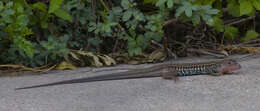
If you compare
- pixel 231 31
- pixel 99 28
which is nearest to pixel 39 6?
pixel 99 28

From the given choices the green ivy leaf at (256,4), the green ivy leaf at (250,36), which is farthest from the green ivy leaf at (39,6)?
the green ivy leaf at (250,36)

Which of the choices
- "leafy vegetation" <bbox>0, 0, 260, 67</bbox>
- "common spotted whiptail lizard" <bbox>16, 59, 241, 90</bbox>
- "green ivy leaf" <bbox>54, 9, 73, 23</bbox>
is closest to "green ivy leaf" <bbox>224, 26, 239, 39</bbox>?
"leafy vegetation" <bbox>0, 0, 260, 67</bbox>

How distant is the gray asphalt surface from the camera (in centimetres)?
349

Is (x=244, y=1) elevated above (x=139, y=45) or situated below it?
above

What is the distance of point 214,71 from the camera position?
497 cm

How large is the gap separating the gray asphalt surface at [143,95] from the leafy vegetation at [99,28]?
2.37 feet

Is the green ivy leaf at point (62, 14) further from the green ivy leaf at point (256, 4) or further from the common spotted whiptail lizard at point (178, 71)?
the green ivy leaf at point (256, 4)

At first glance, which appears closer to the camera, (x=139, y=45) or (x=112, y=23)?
(x=112, y=23)

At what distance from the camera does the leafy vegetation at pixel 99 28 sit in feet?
16.4

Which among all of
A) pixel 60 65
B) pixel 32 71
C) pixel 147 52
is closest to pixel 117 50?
pixel 147 52

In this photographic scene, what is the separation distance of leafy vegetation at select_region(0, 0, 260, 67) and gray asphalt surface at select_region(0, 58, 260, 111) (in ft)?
2.37

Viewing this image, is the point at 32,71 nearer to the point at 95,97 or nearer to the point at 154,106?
the point at 95,97

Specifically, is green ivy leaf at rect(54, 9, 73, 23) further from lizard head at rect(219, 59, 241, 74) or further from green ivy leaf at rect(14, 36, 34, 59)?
lizard head at rect(219, 59, 241, 74)

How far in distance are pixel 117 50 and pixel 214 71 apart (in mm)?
1865
